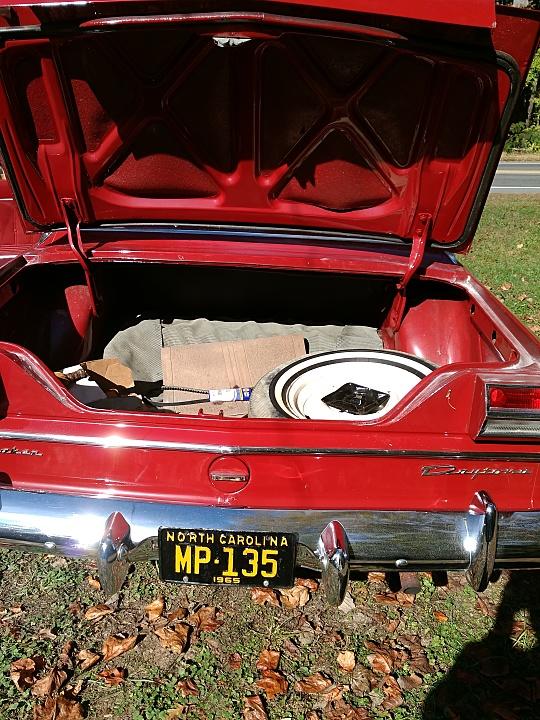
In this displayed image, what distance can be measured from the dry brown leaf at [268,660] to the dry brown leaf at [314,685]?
4.2 inches

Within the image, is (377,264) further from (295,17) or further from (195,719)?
(195,719)

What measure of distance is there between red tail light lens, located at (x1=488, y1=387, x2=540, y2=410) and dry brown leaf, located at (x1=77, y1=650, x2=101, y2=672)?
1.63 metres

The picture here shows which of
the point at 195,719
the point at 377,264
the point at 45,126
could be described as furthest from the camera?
the point at 377,264

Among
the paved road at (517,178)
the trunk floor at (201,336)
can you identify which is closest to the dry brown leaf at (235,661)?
the trunk floor at (201,336)

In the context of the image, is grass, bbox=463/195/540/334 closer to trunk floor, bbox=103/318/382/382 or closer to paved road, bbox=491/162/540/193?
paved road, bbox=491/162/540/193

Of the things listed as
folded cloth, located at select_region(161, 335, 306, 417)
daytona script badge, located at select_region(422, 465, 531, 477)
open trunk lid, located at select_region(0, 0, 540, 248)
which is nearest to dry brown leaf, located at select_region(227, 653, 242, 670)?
daytona script badge, located at select_region(422, 465, 531, 477)

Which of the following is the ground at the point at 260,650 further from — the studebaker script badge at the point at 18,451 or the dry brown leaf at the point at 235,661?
the studebaker script badge at the point at 18,451

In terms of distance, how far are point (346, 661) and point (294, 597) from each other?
0.35m

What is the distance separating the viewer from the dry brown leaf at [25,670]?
6.83ft

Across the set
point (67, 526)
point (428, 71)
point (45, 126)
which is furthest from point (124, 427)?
point (428, 71)

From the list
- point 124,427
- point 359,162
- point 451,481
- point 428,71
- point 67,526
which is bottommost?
point 67,526

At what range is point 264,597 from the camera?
2475 millimetres

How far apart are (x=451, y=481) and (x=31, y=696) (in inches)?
61.7

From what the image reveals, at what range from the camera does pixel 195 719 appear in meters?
2.00
